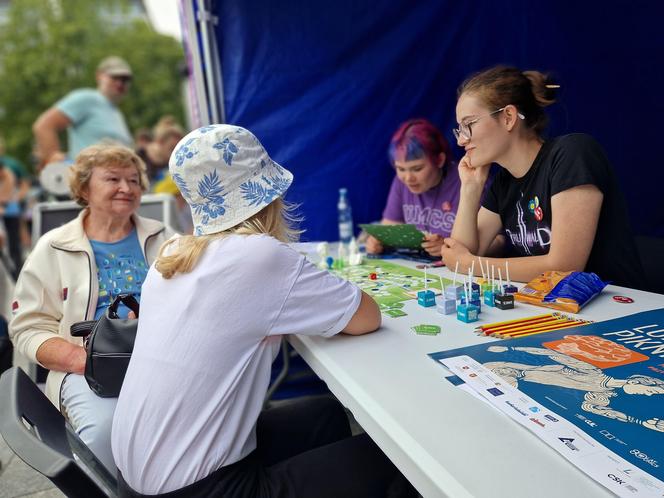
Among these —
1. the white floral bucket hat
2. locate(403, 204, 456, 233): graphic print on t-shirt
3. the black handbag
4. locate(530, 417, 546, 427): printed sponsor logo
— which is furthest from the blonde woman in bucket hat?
locate(403, 204, 456, 233): graphic print on t-shirt

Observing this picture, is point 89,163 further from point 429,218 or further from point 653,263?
point 653,263

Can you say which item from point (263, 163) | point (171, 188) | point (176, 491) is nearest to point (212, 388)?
Result: point (176, 491)

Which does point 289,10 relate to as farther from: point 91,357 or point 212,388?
point 212,388

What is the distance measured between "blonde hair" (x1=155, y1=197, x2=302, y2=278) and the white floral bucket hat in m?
0.02

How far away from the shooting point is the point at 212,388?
3.44ft

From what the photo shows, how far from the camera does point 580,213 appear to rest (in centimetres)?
157

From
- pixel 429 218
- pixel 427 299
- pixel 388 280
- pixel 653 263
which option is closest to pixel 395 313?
pixel 427 299

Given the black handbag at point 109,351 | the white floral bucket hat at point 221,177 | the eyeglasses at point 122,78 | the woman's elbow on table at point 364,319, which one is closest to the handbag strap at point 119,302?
the black handbag at point 109,351

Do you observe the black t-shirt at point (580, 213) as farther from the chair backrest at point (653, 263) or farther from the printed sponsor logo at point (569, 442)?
the printed sponsor logo at point (569, 442)

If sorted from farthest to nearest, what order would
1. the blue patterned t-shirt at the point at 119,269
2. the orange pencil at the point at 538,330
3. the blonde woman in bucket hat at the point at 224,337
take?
the blue patterned t-shirt at the point at 119,269 < the orange pencil at the point at 538,330 < the blonde woman in bucket hat at the point at 224,337

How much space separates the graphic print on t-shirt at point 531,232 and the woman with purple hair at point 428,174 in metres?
0.54

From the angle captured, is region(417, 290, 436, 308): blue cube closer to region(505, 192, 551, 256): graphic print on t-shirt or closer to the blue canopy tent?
region(505, 192, 551, 256): graphic print on t-shirt

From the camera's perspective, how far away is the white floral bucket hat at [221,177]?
43.8 inches

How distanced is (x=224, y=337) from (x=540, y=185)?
48.8 inches
